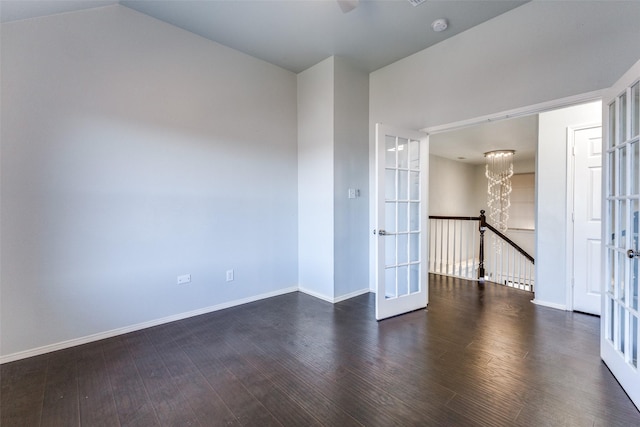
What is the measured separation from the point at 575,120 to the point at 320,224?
323 cm

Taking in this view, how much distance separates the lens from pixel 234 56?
3496mm

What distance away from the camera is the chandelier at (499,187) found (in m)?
7.79

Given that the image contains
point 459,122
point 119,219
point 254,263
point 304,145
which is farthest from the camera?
point 304,145

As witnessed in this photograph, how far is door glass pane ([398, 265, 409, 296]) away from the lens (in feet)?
10.8

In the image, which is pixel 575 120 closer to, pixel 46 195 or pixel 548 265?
pixel 548 265

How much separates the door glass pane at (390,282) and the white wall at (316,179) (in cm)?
71

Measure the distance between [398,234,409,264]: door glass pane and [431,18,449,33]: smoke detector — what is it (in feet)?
7.42

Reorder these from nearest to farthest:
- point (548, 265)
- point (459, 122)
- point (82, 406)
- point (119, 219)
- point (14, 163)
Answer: point (82, 406), point (14, 163), point (119, 219), point (459, 122), point (548, 265)

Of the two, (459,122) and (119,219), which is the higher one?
(459,122)

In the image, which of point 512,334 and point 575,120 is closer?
point 512,334

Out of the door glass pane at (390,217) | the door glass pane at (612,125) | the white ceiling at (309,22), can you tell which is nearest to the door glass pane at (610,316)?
the door glass pane at (612,125)

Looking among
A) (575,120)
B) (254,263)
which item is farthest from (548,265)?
(254,263)

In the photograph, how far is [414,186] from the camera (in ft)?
11.1

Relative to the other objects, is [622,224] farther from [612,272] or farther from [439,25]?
[439,25]
